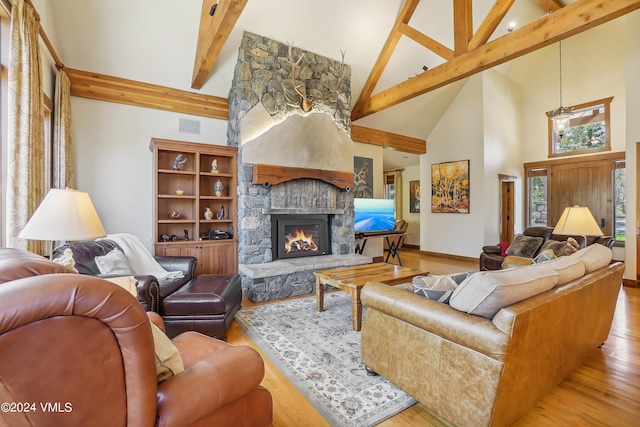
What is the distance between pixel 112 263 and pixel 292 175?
2.60 metres

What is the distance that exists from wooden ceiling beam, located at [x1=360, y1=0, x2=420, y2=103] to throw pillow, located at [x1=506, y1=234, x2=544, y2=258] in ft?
12.3

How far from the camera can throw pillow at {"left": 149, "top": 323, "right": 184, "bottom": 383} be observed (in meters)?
1.09

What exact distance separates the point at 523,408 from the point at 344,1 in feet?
17.3

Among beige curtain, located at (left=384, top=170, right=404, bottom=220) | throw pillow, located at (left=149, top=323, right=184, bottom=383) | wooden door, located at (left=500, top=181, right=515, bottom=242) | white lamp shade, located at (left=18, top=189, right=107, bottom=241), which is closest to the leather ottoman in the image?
white lamp shade, located at (left=18, top=189, right=107, bottom=241)

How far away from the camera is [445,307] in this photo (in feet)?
5.39

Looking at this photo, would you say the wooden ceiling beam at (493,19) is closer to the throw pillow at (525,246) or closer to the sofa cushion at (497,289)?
the throw pillow at (525,246)

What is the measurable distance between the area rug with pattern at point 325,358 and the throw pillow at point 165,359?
106 cm

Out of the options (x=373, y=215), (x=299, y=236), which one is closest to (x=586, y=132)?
(x=373, y=215)

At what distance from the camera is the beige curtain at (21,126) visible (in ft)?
7.20

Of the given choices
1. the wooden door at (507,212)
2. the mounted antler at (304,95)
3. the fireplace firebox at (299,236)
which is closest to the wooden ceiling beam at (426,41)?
the mounted antler at (304,95)

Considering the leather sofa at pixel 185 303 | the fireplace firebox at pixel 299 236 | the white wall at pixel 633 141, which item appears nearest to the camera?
the leather sofa at pixel 185 303

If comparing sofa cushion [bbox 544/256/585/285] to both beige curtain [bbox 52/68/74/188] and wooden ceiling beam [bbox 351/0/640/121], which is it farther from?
beige curtain [bbox 52/68/74/188]

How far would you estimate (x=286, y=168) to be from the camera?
4551 millimetres

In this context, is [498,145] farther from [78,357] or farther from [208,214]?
[78,357]
